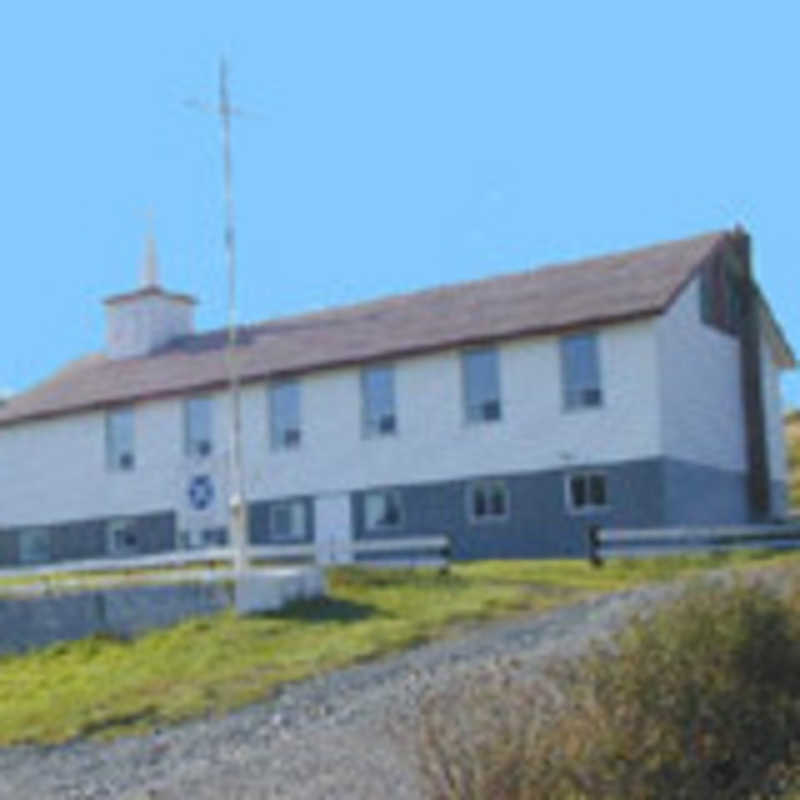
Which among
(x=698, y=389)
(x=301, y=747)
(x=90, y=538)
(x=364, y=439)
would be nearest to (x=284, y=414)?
(x=364, y=439)

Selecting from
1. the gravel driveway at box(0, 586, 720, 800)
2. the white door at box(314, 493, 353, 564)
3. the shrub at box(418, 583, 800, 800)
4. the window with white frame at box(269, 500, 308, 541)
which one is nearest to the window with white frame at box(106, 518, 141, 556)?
the window with white frame at box(269, 500, 308, 541)

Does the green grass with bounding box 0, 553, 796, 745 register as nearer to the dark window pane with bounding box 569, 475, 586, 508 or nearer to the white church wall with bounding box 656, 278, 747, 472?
the dark window pane with bounding box 569, 475, 586, 508

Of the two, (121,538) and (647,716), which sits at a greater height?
(121,538)

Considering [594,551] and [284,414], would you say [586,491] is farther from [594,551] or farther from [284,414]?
[284,414]

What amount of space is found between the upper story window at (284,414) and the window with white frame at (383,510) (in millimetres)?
2689

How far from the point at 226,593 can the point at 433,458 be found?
47.0 ft

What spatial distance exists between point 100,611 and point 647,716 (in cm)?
1914

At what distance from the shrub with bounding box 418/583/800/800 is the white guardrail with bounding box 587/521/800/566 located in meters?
20.8

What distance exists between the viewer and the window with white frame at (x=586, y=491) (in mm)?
36844

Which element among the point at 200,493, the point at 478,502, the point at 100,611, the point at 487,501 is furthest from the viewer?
the point at 478,502

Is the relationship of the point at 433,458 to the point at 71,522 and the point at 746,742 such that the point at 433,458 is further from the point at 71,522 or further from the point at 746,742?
the point at 746,742

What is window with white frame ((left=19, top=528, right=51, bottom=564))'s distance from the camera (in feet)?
152

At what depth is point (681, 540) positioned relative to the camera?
115ft

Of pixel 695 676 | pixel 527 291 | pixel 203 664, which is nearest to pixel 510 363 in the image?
pixel 527 291
